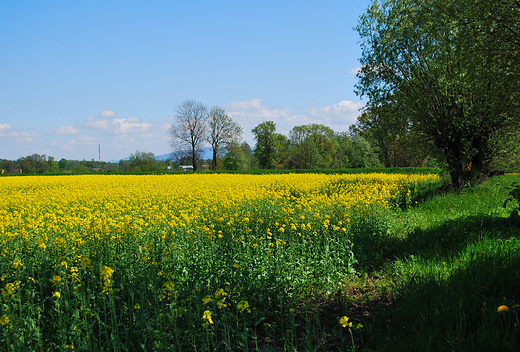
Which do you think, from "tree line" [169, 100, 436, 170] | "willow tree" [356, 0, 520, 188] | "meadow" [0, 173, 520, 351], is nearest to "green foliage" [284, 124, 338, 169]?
"tree line" [169, 100, 436, 170]

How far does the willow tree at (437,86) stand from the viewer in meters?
10.4

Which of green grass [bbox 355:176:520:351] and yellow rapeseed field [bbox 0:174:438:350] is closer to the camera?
Result: green grass [bbox 355:176:520:351]

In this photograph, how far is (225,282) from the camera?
413cm

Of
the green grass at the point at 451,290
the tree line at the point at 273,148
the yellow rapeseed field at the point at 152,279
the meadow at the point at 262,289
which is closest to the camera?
the green grass at the point at 451,290

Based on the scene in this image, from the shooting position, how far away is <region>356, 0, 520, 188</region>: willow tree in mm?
10414

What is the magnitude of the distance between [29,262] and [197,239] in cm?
266

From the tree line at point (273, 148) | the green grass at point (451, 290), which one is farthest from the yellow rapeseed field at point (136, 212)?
the tree line at point (273, 148)

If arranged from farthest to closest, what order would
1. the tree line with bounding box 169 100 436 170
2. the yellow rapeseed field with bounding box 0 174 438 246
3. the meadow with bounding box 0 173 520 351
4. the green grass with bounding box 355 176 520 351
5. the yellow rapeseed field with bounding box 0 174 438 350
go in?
1. the tree line with bounding box 169 100 436 170
2. the yellow rapeseed field with bounding box 0 174 438 246
3. the yellow rapeseed field with bounding box 0 174 438 350
4. the meadow with bounding box 0 173 520 351
5. the green grass with bounding box 355 176 520 351

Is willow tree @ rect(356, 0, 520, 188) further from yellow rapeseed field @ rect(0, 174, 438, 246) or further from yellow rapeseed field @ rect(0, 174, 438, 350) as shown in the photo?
yellow rapeseed field @ rect(0, 174, 438, 350)

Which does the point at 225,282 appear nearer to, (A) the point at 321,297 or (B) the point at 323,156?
(A) the point at 321,297

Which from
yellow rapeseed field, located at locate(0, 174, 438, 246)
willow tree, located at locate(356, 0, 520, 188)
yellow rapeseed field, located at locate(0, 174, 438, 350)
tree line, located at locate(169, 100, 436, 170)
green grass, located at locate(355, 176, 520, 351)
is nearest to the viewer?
green grass, located at locate(355, 176, 520, 351)

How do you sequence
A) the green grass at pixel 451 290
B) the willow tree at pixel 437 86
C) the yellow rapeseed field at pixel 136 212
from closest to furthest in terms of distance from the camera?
the green grass at pixel 451 290, the yellow rapeseed field at pixel 136 212, the willow tree at pixel 437 86

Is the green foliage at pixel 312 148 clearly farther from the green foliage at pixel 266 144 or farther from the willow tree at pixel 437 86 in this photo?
the willow tree at pixel 437 86

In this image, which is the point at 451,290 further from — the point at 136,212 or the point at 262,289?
the point at 136,212
